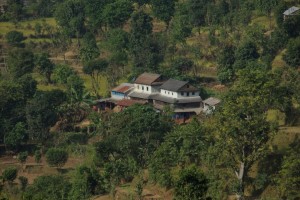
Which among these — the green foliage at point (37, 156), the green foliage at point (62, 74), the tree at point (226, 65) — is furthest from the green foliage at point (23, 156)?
the tree at point (226, 65)

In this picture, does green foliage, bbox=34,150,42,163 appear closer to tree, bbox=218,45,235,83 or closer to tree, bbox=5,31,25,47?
tree, bbox=218,45,235,83

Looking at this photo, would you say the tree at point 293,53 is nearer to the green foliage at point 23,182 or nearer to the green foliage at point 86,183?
the green foliage at point 86,183

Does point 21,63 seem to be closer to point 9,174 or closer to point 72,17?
point 72,17

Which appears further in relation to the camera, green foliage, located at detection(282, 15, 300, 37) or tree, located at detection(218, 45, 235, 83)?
tree, located at detection(218, 45, 235, 83)

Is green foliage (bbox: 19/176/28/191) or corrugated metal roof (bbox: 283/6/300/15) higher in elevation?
corrugated metal roof (bbox: 283/6/300/15)

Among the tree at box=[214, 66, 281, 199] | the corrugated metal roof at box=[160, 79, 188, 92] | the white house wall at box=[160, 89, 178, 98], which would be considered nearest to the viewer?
the tree at box=[214, 66, 281, 199]

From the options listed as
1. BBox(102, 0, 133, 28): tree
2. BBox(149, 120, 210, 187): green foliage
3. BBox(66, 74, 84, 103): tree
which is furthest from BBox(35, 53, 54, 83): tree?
BBox(149, 120, 210, 187): green foliage

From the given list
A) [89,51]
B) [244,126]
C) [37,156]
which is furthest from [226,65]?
[244,126]

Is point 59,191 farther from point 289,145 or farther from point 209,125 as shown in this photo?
point 289,145
